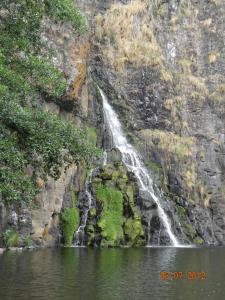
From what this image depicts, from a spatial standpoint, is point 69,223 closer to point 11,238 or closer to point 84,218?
point 84,218

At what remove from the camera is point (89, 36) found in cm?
4784

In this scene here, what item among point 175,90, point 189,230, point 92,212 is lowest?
point 189,230

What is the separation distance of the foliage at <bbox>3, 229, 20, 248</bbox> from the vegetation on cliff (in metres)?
19.4

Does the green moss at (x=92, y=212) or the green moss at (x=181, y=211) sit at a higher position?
the green moss at (x=181, y=211)

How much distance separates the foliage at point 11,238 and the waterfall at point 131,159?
13.1 meters

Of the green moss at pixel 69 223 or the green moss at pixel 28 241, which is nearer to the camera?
the green moss at pixel 28 241

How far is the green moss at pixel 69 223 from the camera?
37969 millimetres

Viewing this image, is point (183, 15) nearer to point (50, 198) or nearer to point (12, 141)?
point (50, 198)

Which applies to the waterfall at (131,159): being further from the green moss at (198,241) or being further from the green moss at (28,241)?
the green moss at (28,241)

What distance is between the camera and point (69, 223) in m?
38.5

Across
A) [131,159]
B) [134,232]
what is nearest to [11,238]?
[134,232]

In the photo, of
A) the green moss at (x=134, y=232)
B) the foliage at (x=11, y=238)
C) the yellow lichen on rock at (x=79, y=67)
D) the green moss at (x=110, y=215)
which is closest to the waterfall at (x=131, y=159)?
the green moss at (x=134, y=232)

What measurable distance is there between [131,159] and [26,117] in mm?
32694

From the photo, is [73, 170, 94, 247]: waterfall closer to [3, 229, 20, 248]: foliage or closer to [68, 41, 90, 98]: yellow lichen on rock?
[3, 229, 20, 248]: foliage
